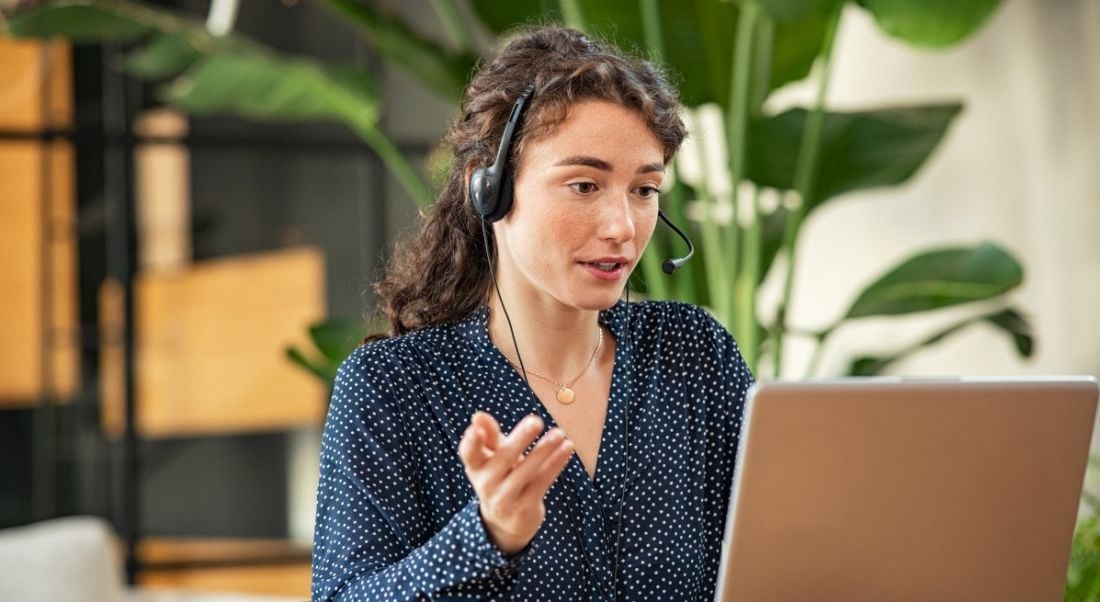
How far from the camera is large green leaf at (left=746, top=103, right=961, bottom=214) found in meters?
2.80

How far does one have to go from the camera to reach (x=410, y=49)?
2.92 metres

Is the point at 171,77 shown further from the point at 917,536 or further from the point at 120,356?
the point at 917,536

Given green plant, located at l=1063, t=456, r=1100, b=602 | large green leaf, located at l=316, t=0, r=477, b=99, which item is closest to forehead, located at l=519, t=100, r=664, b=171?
green plant, located at l=1063, t=456, r=1100, b=602

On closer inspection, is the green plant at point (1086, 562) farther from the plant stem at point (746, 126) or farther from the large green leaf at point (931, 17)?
the large green leaf at point (931, 17)

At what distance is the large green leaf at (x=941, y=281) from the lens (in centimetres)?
265

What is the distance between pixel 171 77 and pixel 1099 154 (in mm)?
3610

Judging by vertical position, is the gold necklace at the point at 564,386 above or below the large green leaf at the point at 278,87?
below

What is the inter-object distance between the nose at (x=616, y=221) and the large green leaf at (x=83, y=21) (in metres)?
1.93

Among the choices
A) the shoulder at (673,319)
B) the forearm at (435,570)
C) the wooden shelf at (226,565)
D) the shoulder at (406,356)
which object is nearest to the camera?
the forearm at (435,570)

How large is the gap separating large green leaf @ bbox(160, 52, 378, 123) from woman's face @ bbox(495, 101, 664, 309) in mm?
1732

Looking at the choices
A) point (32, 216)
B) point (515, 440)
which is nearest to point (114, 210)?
point (32, 216)

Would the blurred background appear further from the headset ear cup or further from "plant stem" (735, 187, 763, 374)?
the headset ear cup

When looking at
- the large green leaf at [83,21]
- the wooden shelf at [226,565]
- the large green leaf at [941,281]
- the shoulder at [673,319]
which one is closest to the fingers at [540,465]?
the shoulder at [673,319]

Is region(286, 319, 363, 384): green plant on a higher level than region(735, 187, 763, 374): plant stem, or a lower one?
lower
